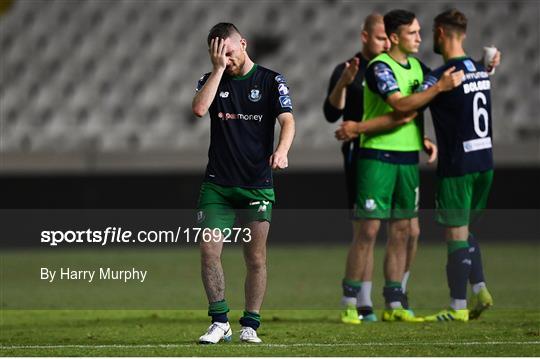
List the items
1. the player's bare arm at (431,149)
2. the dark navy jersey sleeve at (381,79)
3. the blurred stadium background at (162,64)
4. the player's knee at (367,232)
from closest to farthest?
the dark navy jersey sleeve at (381,79)
the player's knee at (367,232)
the player's bare arm at (431,149)
the blurred stadium background at (162,64)

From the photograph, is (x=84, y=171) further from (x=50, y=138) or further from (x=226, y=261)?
(x=226, y=261)

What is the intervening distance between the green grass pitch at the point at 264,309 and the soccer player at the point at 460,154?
291 millimetres

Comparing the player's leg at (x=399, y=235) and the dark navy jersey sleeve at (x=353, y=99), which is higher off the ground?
the dark navy jersey sleeve at (x=353, y=99)

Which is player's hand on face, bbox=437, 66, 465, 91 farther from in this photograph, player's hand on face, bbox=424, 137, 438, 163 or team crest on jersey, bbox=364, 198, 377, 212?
team crest on jersey, bbox=364, 198, 377, 212

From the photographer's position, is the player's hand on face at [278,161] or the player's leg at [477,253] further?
the player's leg at [477,253]

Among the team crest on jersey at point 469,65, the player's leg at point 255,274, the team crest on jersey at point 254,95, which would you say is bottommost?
the player's leg at point 255,274

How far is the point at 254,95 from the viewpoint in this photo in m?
7.73

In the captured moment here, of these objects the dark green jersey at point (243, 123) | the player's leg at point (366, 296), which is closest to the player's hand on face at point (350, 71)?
the player's leg at point (366, 296)

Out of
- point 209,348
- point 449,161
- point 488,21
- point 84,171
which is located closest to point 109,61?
point 84,171

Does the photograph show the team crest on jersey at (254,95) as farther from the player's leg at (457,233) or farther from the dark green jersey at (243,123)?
the player's leg at (457,233)

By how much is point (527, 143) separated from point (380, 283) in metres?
6.12

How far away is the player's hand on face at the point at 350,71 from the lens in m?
9.30

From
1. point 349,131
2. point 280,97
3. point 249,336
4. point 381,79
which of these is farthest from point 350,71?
point 249,336

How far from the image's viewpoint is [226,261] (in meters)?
14.4
